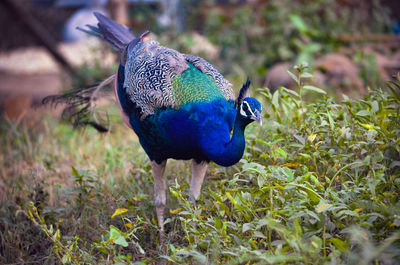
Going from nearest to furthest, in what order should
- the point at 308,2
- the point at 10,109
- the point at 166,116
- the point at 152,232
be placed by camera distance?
the point at 166,116 → the point at 152,232 → the point at 10,109 → the point at 308,2

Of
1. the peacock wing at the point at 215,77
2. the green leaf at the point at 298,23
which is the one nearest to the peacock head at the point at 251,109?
the peacock wing at the point at 215,77

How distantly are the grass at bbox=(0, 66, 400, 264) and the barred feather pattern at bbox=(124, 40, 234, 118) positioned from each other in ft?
1.57

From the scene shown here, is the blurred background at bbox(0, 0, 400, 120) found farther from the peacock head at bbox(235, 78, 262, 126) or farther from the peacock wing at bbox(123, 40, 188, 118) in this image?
the peacock head at bbox(235, 78, 262, 126)

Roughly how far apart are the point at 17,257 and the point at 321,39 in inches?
220

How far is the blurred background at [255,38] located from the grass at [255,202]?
8.79 ft

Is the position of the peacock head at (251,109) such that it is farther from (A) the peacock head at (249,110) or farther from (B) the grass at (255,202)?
(B) the grass at (255,202)

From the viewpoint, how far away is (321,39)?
6.82 meters

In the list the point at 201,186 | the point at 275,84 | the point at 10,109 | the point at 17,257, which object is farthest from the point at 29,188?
the point at 275,84

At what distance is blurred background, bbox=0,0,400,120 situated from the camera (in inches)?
238

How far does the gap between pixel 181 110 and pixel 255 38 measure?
464 centimetres

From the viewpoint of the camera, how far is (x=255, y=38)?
6.88 m

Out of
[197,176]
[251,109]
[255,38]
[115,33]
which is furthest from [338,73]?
[251,109]

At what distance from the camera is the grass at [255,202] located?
203 cm

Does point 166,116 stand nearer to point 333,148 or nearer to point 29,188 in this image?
point 333,148
